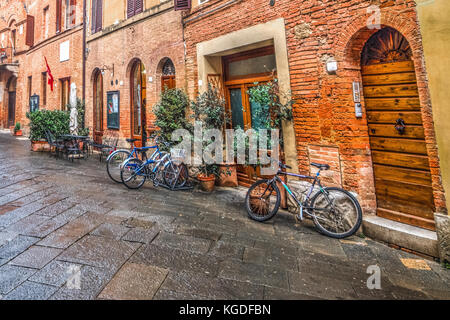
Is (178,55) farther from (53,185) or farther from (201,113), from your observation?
(53,185)

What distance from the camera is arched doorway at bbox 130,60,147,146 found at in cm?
831

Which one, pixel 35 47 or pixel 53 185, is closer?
pixel 53 185

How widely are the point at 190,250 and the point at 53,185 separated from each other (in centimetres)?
407

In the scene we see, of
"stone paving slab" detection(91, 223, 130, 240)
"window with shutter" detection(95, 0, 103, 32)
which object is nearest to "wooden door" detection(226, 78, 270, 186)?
"stone paving slab" detection(91, 223, 130, 240)

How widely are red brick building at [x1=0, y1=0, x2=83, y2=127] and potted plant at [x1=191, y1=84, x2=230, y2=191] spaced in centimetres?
765

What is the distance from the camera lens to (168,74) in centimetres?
746

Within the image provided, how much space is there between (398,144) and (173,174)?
4390mm

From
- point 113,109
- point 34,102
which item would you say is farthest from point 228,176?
point 34,102

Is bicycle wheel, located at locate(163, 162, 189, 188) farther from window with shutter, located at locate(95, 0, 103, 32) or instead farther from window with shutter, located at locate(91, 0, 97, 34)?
window with shutter, located at locate(91, 0, 97, 34)

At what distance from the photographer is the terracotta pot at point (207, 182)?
551cm

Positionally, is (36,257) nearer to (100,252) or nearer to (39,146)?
(100,252)

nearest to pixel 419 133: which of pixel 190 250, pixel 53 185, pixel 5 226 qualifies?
pixel 190 250

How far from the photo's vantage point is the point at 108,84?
911cm

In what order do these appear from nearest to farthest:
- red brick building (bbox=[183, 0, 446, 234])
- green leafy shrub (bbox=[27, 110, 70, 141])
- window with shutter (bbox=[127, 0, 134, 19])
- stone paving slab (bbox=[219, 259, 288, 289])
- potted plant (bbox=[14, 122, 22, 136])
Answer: stone paving slab (bbox=[219, 259, 288, 289]) < red brick building (bbox=[183, 0, 446, 234]) < window with shutter (bbox=[127, 0, 134, 19]) < green leafy shrub (bbox=[27, 110, 70, 141]) < potted plant (bbox=[14, 122, 22, 136])
